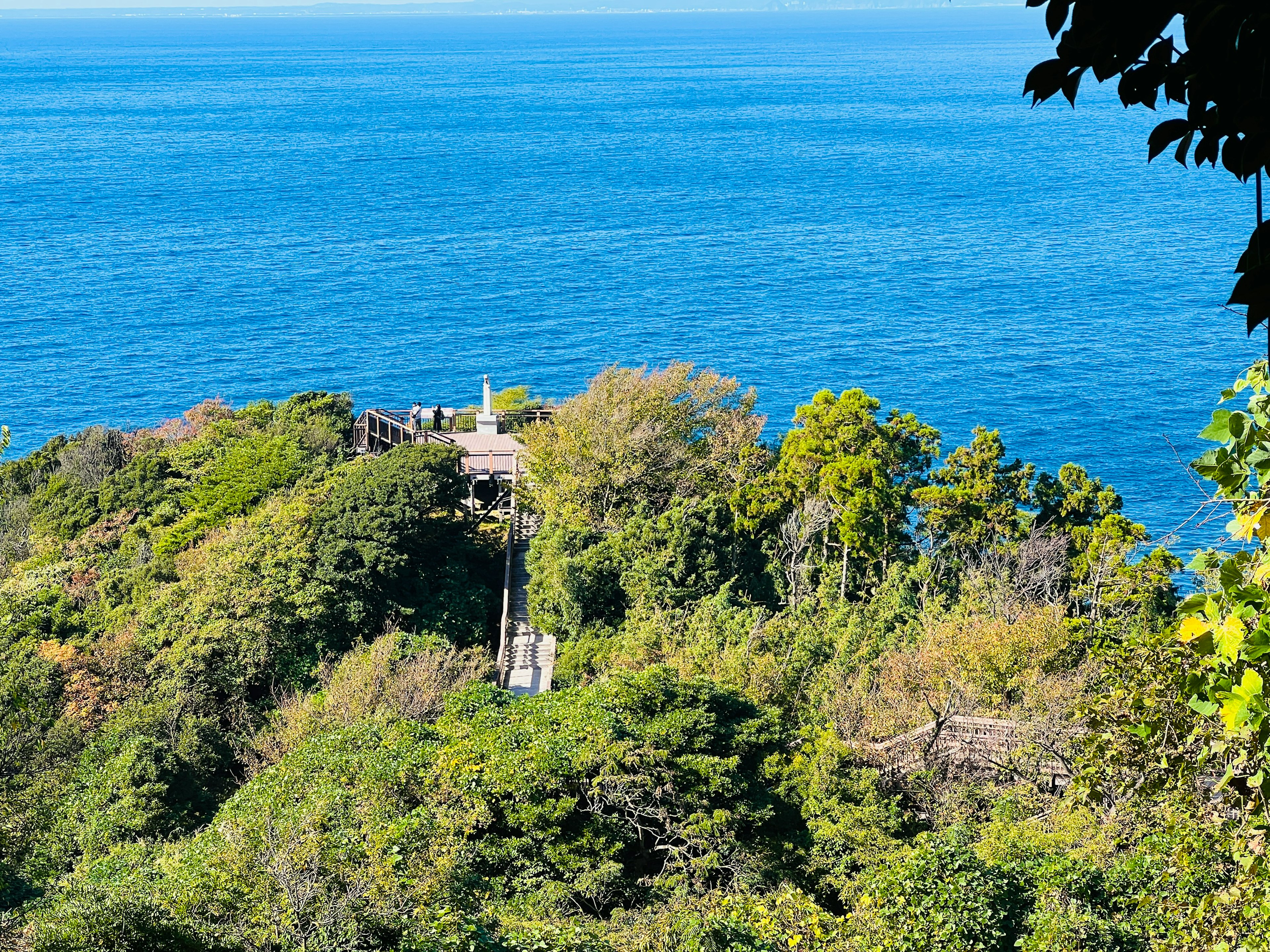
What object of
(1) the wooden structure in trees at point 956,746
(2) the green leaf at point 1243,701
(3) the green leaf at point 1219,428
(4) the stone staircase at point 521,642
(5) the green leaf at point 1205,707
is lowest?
(4) the stone staircase at point 521,642

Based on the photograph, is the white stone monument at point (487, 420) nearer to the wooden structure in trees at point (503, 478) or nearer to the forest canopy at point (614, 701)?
the wooden structure in trees at point (503, 478)

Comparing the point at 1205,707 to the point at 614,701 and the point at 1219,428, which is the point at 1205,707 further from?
the point at 614,701

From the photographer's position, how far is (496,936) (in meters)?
13.8

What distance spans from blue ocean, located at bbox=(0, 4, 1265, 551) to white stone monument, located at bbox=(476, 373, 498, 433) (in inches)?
742

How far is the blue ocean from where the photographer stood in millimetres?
59438

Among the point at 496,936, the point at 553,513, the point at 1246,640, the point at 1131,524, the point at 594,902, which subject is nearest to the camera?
the point at 1246,640

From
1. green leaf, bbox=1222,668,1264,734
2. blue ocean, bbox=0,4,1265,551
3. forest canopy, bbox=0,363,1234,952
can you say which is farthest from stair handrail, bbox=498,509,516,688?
green leaf, bbox=1222,668,1264,734

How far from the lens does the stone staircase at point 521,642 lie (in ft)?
87.6

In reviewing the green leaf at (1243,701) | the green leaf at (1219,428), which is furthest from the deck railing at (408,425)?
the green leaf at (1243,701)

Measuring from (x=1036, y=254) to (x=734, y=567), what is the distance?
206 feet

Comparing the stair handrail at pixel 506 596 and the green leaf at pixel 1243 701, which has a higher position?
the green leaf at pixel 1243 701

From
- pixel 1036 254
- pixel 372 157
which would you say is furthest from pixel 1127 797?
pixel 372 157

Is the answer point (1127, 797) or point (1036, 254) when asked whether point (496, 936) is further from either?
point (1036, 254)

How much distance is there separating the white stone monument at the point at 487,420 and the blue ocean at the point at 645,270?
18.8 m
